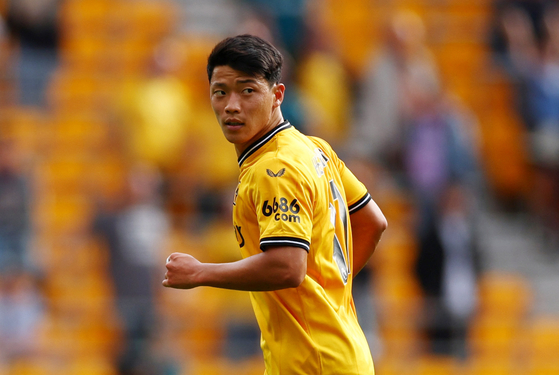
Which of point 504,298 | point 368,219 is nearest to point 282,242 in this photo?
point 368,219

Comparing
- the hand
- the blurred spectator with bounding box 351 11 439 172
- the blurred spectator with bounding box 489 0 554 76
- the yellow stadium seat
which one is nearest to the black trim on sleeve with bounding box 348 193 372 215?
the hand

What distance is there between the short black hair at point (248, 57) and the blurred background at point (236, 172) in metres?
4.76

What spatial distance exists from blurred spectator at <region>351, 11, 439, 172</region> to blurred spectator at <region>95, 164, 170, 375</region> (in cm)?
240

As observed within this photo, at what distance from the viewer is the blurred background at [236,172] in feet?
27.3

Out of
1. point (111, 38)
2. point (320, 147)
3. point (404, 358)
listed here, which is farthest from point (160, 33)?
point (320, 147)

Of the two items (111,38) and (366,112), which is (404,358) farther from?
(111,38)

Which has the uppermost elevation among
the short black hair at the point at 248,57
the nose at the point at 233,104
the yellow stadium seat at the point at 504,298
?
the short black hair at the point at 248,57

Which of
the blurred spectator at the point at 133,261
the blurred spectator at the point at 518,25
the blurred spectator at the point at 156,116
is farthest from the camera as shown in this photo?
the blurred spectator at the point at 518,25

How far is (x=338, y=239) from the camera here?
3.73m

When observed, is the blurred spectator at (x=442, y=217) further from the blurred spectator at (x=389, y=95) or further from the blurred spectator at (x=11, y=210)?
the blurred spectator at (x=11, y=210)

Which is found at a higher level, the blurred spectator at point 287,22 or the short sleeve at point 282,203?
the blurred spectator at point 287,22

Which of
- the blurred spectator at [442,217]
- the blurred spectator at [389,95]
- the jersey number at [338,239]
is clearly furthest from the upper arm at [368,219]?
the blurred spectator at [389,95]

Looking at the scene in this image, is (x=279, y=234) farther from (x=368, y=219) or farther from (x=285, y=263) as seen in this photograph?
(x=368, y=219)

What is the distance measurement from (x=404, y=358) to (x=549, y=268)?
254 cm
